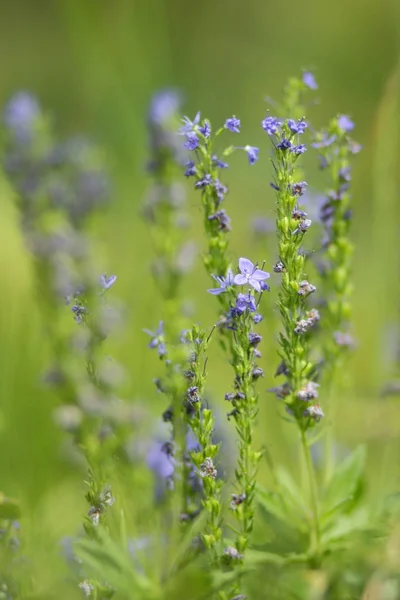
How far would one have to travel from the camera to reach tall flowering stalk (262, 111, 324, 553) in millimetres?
1576

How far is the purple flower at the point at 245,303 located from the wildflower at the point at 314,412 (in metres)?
0.29

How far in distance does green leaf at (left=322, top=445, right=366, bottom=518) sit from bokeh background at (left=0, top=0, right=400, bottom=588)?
29cm

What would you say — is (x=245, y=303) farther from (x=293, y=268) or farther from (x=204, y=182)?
(x=204, y=182)

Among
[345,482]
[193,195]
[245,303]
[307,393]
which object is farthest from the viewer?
[193,195]

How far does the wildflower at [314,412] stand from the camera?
5.49 feet

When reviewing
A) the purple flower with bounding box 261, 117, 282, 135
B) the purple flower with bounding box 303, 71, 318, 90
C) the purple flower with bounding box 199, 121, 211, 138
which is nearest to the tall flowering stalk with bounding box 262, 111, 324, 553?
the purple flower with bounding box 261, 117, 282, 135

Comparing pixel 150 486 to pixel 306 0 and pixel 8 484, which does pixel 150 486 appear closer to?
pixel 8 484

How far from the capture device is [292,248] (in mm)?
1588

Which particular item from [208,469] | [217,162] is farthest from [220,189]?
[208,469]

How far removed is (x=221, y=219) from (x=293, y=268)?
26cm

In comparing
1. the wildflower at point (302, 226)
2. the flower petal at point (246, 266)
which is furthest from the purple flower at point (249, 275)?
the wildflower at point (302, 226)

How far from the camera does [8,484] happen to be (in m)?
2.17

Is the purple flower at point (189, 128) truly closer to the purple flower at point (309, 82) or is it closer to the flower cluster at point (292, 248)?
the flower cluster at point (292, 248)

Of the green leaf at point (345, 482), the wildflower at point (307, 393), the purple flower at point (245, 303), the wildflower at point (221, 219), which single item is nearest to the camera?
the purple flower at point (245, 303)
